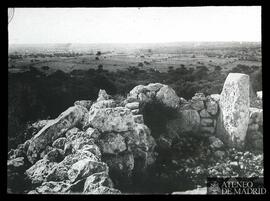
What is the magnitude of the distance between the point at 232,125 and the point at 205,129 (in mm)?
457

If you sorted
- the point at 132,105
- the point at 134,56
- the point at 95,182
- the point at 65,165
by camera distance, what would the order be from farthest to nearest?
the point at 134,56, the point at 132,105, the point at 65,165, the point at 95,182

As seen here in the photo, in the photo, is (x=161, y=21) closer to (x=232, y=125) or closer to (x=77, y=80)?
(x=77, y=80)

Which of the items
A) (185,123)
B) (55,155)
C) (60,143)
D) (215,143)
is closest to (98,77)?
(60,143)

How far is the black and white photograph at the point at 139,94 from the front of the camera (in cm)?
549

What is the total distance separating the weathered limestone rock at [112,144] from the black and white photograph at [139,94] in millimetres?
17

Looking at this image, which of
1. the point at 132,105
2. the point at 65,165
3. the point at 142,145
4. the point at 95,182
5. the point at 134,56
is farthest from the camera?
the point at 134,56

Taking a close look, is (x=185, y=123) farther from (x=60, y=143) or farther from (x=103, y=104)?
(x=60, y=143)

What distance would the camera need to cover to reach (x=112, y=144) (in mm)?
5516

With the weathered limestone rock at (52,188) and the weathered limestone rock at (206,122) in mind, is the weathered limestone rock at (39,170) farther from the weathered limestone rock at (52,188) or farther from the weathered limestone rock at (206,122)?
the weathered limestone rock at (206,122)

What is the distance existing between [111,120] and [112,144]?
0.40m

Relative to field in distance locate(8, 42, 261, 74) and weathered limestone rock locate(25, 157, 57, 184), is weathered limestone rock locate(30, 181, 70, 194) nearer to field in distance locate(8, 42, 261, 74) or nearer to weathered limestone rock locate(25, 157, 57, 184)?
weathered limestone rock locate(25, 157, 57, 184)

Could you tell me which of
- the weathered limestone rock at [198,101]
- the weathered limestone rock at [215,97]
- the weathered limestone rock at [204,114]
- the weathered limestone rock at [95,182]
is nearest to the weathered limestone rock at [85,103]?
the weathered limestone rock at [95,182]

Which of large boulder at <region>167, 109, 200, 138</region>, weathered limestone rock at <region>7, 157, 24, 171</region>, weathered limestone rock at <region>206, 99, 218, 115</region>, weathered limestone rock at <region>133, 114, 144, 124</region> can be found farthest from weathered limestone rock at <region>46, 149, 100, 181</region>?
weathered limestone rock at <region>206, 99, 218, 115</region>

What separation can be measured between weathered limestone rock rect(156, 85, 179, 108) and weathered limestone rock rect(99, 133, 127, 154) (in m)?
0.95
